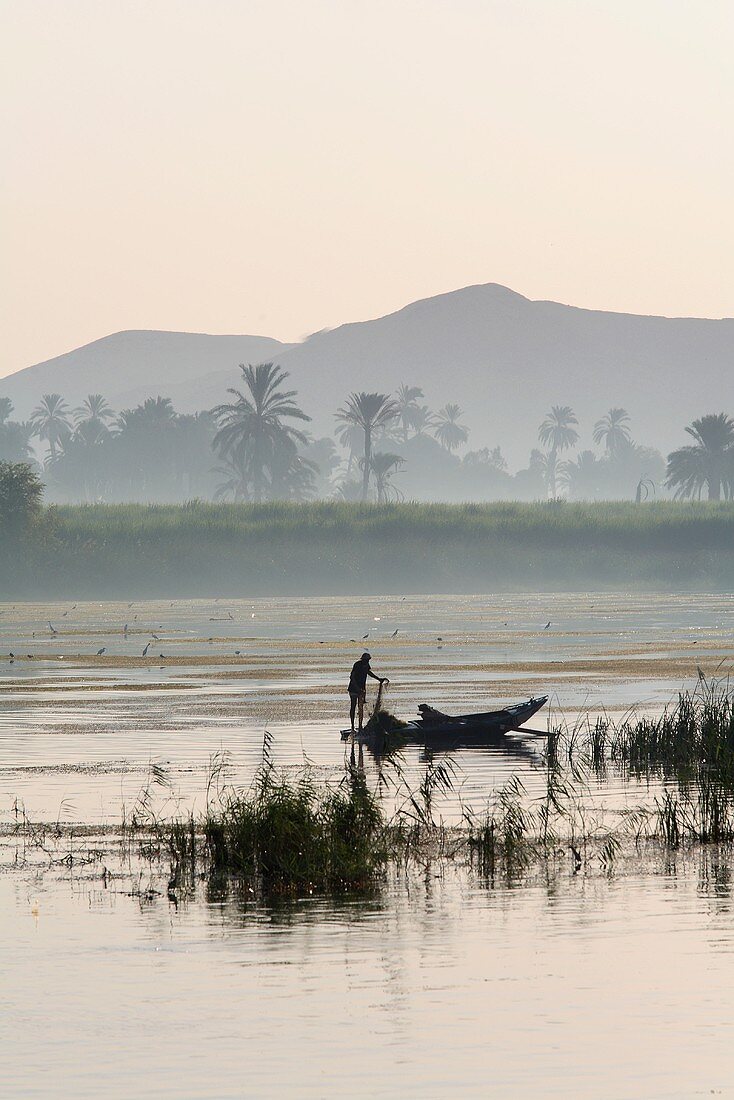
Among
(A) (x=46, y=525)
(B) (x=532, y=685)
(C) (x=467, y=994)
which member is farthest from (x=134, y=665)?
(A) (x=46, y=525)

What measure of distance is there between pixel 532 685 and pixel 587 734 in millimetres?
12721

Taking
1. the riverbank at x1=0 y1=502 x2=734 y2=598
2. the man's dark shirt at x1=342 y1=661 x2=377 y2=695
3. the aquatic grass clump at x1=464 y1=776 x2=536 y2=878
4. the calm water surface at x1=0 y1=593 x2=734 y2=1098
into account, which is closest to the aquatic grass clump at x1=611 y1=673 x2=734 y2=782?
the calm water surface at x1=0 y1=593 x2=734 y2=1098

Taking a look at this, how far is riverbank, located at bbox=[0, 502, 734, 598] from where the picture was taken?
11106 cm

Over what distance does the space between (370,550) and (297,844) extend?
101 meters

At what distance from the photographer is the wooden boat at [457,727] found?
29328 mm

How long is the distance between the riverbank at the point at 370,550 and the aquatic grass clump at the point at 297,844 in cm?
9221

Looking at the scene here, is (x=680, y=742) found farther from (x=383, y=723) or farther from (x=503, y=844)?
(x=503, y=844)

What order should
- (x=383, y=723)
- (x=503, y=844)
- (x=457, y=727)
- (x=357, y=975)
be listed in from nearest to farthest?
(x=357, y=975)
(x=503, y=844)
(x=383, y=723)
(x=457, y=727)

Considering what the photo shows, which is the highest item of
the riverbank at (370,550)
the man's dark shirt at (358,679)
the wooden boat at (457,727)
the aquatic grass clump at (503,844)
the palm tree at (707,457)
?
the palm tree at (707,457)

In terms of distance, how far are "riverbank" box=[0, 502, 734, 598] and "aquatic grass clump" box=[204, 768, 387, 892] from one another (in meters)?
92.2

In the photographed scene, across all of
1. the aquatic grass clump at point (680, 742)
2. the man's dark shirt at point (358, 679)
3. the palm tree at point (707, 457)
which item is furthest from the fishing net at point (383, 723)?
the palm tree at point (707, 457)

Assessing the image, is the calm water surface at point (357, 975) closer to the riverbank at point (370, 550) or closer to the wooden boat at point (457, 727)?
the wooden boat at point (457, 727)

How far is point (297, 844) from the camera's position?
1741 centimetres

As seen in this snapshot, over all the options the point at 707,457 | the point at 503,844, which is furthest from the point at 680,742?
the point at 707,457
